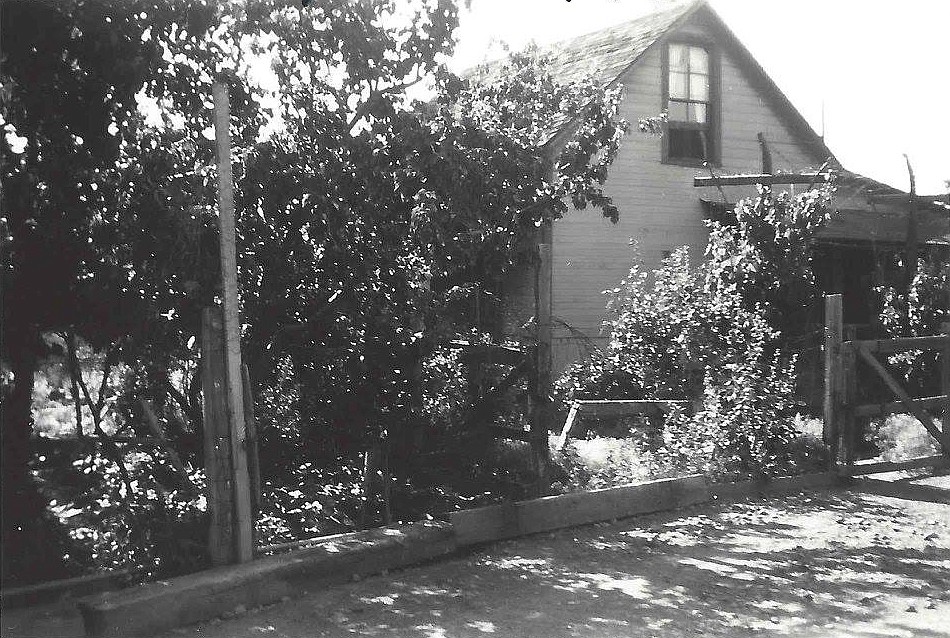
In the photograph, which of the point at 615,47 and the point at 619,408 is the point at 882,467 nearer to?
the point at 619,408

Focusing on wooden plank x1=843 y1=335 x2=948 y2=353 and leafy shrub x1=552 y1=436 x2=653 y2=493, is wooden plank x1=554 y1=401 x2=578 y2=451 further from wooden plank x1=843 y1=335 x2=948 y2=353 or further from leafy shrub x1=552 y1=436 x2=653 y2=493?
wooden plank x1=843 y1=335 x2=948 y2=353

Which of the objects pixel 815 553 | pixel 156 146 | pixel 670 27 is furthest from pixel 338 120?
pixel 670 27

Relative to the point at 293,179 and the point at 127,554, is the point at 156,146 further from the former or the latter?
the point at 127,554

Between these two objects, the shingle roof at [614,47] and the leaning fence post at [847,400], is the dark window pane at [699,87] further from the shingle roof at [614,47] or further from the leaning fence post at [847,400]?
Result: the leaning fence post at [847,400]

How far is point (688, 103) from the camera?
17.9 m

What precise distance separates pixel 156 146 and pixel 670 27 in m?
12.7

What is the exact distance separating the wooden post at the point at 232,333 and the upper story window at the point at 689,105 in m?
12.7

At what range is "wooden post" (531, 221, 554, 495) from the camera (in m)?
8.06

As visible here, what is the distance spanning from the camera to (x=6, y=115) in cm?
595

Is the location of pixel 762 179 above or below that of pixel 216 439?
above

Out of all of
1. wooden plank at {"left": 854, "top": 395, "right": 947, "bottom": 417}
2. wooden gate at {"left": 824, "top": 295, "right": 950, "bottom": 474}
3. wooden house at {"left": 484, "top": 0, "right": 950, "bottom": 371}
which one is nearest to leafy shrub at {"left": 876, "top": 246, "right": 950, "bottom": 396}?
wooden plank at {"left": 854, "top": 395, "right": 947, "bottom": 417}

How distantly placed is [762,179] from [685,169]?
88.1 inches

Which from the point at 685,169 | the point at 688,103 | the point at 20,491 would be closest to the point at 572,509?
the point at 20,491

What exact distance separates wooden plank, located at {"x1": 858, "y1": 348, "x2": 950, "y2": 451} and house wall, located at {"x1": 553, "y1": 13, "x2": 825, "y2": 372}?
18.5ft
